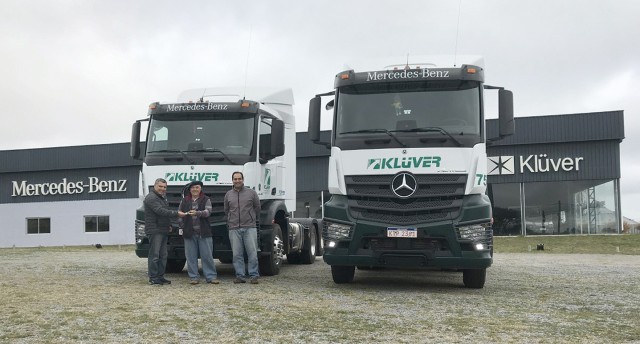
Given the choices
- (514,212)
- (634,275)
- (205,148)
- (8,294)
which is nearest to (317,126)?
(205,148)

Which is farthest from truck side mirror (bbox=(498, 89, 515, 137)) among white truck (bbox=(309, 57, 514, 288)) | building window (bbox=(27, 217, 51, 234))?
building window (bbox=(27, 217, 51, 234))

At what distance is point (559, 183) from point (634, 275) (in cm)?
1881

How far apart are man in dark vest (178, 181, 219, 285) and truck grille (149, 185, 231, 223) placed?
20cm

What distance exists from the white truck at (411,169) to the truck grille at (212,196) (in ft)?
7.22

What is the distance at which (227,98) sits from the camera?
1102 centimetres

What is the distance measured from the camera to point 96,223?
35.9 meters

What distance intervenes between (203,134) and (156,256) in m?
2.28

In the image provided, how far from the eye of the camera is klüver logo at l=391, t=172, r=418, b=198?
859 centimetres

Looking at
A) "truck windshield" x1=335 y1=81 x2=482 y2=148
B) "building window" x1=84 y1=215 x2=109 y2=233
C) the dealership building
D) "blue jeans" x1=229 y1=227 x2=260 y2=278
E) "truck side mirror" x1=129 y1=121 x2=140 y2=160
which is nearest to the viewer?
"truck windshield" x1=335 y1=81 x2=482 y2=148

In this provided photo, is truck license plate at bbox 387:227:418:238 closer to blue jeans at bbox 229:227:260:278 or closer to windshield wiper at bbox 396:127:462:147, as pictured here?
windshield wiper at bbox 396:127:462:147

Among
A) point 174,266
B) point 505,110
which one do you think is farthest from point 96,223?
point 505,110

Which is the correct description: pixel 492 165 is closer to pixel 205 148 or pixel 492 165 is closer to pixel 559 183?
pixel 559 183

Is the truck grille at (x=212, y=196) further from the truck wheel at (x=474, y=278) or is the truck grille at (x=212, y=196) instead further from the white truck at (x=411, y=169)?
the truck wheel at (x=474, y=278)

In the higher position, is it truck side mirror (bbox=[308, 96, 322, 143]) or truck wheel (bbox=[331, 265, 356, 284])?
truck side mirror (bbox=[308, 96, 322, 143])
